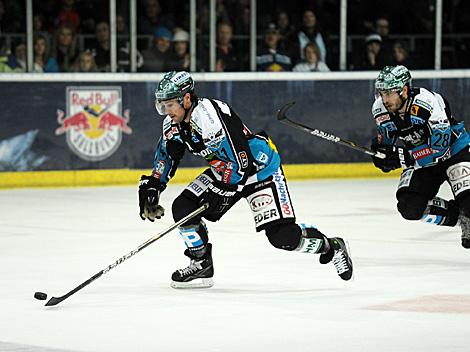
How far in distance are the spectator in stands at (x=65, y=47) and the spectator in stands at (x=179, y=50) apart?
103 cm

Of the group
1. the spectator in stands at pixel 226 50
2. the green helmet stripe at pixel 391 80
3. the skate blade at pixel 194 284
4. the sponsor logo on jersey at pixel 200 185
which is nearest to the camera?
the sponsor logo on jersey at pixel 200 185

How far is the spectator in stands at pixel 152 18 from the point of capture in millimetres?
12586

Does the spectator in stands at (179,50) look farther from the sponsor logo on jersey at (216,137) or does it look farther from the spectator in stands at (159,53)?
the sponsor logo on jersey at (216,137)

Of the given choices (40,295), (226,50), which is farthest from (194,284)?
(226,50)

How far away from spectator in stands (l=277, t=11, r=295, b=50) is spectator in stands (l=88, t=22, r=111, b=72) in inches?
73.4

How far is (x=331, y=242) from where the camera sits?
6.86 metres

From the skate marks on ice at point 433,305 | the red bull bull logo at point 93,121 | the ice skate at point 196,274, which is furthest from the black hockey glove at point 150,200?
the red bull bull logo at point 93,121

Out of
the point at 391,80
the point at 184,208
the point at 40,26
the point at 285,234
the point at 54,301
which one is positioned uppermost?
the point at 391,80

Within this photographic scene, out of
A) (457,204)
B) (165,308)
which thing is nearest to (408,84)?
(457,204)

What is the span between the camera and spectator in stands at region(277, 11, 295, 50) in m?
13.2

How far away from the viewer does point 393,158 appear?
7707 mm

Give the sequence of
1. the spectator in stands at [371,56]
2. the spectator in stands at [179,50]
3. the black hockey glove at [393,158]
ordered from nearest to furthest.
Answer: the black hockey glove at [393,158] < the spectator in stands at [179,50] < the spectator in stands at [371,56]

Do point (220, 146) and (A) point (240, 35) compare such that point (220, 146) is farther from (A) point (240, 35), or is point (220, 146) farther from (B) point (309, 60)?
(B) point (309, 60)

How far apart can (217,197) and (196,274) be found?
47 cm
